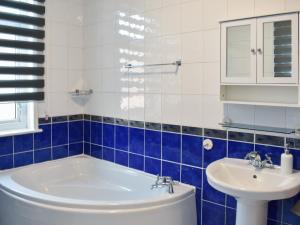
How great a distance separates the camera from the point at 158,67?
8.36ft

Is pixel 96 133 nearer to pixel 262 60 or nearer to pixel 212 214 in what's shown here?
pixel 212 214

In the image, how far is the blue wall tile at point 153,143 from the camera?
8.50 ft

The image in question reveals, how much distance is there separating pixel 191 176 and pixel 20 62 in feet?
5.74

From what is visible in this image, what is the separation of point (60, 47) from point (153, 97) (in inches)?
44.3

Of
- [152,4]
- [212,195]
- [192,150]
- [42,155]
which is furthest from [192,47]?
[42,155]

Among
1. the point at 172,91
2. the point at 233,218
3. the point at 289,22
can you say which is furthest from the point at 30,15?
the point at 233,218

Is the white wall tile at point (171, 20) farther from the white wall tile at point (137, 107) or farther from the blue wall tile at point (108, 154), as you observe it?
the blue wall tile at point (108, 154)

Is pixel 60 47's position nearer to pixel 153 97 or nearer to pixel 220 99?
pixel 153 97

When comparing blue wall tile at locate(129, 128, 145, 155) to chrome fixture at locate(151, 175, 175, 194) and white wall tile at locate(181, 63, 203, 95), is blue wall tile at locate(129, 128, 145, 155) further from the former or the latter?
white wall tile at locate(181, 63, 203, 95)

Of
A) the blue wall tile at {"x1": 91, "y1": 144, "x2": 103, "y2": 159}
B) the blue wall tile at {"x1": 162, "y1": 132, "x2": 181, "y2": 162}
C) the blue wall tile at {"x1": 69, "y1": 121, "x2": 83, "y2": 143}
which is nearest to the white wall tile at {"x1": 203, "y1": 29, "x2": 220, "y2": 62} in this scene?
the blue wall tile at {"x1": 162, "y1": 132, "x2": 181, "y2": 162}

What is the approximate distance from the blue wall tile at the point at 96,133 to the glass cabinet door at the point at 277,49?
1733mm

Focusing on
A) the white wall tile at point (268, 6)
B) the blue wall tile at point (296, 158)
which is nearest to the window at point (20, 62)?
the white wall tile at point (268, 6)

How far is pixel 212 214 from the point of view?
7.48 feet

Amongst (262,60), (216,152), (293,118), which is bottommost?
(216,152)
